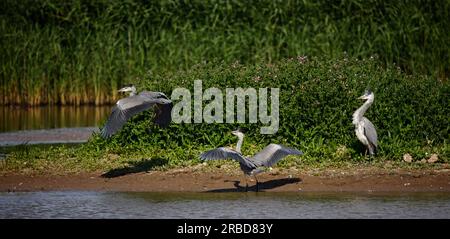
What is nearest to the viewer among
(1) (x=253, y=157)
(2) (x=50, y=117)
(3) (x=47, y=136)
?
(1) (x=253, y=157)

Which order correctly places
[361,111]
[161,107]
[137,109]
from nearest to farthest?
[137,109] → [361,111] → [161,107]

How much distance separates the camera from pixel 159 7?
69.2 ft

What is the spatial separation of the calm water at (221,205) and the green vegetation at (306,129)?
3.94 ft

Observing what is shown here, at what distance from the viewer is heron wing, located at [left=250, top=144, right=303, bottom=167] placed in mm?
11422

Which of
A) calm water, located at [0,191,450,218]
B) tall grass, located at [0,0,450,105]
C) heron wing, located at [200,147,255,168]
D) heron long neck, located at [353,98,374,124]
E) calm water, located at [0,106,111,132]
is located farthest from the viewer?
tall grass, located at [0,0,450,105]

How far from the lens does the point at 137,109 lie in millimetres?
12430

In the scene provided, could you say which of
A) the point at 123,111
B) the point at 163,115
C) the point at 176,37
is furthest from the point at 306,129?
the point at 176,37

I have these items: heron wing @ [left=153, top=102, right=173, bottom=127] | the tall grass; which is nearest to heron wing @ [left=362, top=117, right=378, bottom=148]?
heron wing @ [left=153, top=102, right=173, bottom=127]

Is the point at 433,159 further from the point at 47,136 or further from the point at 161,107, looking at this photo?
the point at 47,136

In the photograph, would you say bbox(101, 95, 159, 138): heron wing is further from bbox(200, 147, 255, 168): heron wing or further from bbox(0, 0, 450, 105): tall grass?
bbox(0, 0, 450, 105): tall grass

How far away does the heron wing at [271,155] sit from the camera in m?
11.4

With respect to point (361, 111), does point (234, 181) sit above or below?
below

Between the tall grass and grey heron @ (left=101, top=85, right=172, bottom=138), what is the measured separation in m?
7.34

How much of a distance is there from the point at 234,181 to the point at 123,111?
1.48 meters
